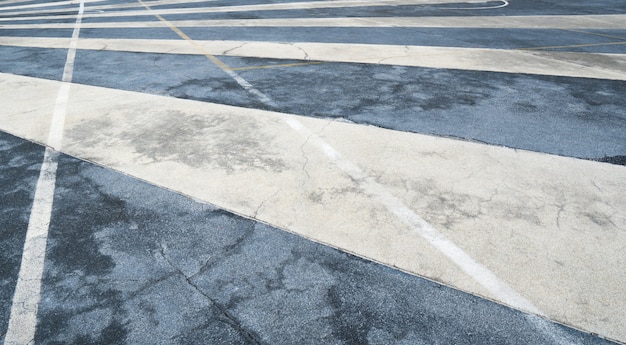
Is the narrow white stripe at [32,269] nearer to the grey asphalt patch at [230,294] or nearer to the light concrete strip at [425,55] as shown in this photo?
the grey asphalt patch at [230,294]

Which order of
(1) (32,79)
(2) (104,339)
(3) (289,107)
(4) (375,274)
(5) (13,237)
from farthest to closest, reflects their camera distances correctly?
(1) (32,79) < (3) (289,107) < (5) (13,237) < (4) (375,274) < (2) (104,339)

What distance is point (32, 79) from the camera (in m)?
8.59

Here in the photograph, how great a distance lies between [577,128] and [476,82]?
2093 mm

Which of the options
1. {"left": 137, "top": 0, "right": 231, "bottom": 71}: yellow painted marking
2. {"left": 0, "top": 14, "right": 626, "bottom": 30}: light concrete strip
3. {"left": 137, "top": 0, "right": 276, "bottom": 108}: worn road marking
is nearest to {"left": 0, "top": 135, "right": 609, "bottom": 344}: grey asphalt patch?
{"left": 137, "top": 0, "right": 276, "bottom": 108}: worn road marking

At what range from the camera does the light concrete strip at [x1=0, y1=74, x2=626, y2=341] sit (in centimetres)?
333

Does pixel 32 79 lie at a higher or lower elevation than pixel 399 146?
higher

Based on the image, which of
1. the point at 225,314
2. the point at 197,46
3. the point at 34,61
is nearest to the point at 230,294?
the point at 225,314

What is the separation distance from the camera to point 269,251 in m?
3.62

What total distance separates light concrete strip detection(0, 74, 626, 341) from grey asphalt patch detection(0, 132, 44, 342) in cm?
37

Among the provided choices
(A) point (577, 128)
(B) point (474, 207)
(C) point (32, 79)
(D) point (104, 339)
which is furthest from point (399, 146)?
(C) point (32, 79)

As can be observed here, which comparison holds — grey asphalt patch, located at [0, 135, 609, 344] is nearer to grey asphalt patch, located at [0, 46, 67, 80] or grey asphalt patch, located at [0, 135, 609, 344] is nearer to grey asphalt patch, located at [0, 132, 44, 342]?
grey asphalt patch, located at [0, 132, 44, 342]

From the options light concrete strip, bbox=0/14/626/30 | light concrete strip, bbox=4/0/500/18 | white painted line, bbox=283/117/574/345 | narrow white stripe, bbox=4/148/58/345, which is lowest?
white painted line, bbox=283/117/574/345

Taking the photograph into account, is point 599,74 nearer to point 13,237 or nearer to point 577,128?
point 577,128

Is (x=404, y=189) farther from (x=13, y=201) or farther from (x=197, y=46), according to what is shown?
(x=197, y=46)
